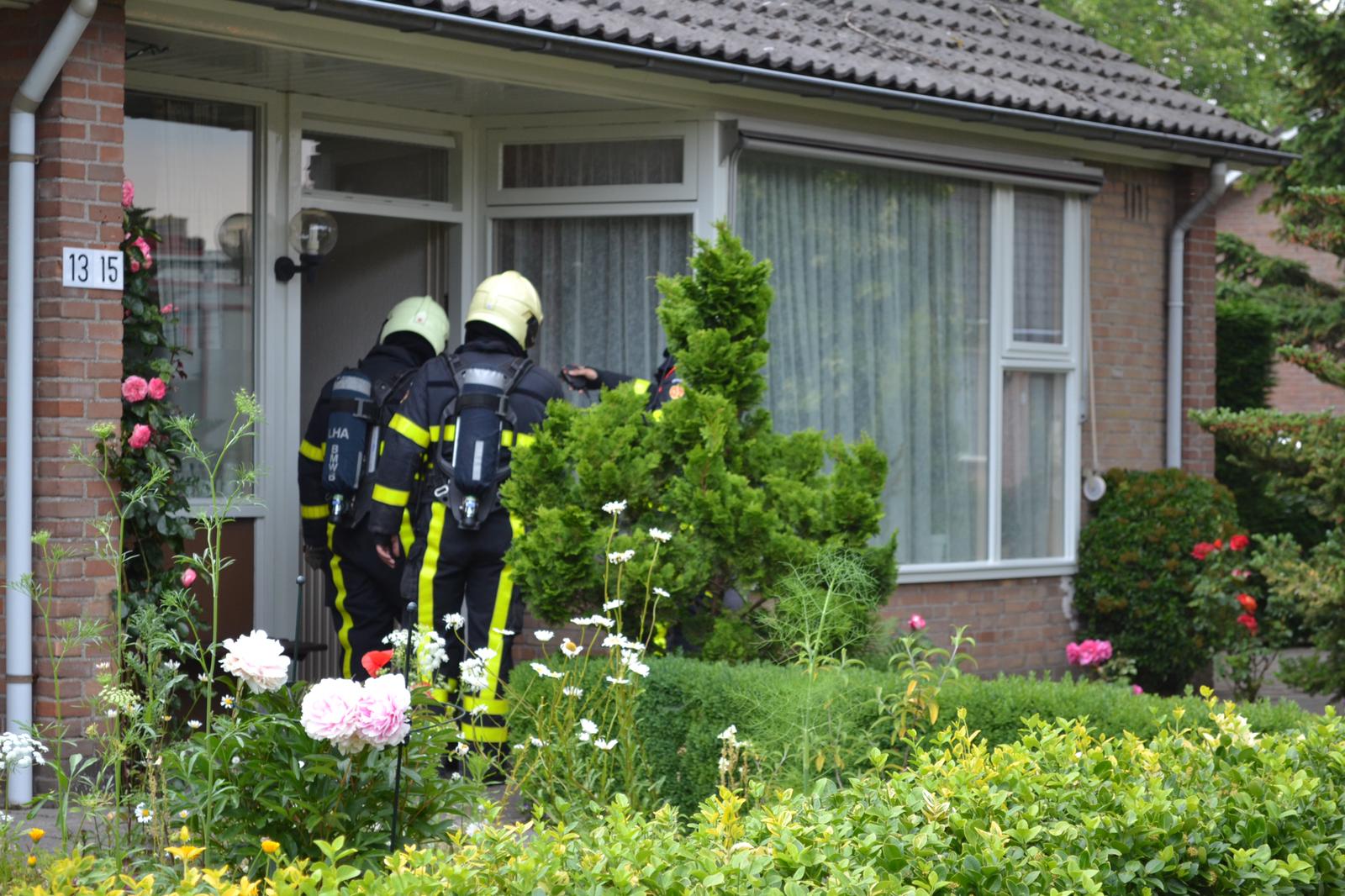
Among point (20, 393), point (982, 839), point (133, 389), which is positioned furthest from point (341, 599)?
point (982, 839)

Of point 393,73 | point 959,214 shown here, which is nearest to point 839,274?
point 959,214

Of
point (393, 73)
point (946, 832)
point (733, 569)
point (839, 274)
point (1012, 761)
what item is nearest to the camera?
point (946, 832)

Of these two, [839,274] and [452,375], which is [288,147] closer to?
[452,375]

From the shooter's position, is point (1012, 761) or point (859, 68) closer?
point (1012, 761)

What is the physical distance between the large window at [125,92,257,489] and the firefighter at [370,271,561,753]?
151 centimetres

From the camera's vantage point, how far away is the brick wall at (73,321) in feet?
22.3

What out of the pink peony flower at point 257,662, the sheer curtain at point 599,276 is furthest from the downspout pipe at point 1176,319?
the pink peony flower at point 257,662

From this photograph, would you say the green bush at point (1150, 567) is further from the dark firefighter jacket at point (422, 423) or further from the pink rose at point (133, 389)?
the pink rose at point (133, 389)

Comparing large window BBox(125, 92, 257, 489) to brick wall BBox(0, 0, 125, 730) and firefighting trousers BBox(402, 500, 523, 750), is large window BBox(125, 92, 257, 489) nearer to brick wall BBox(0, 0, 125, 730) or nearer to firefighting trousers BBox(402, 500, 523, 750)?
firefighting trousers BBox(402, 500, 523, 750)

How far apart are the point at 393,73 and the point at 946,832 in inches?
230

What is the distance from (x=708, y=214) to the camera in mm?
8961

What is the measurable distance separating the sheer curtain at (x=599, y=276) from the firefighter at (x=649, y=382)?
0.50 m

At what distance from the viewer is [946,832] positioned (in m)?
3.73

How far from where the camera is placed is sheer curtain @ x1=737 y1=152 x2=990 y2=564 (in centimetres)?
957
